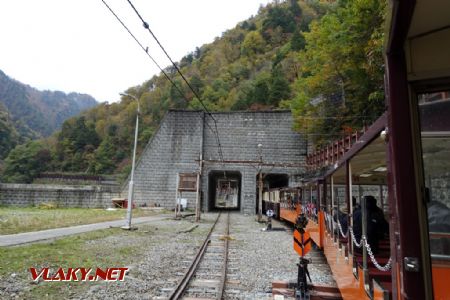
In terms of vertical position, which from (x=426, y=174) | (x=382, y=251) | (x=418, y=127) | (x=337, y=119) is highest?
(x=337, y=119)

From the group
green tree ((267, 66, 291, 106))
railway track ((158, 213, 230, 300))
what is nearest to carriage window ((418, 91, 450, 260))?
railway track ((158, 213, 230, 300))

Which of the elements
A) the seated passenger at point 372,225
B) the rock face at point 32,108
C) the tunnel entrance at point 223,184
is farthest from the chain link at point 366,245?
the rock face at point 32,108

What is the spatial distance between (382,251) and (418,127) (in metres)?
3.66

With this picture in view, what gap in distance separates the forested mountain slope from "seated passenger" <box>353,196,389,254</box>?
11.6 meters

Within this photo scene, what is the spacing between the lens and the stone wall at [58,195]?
3306 cm

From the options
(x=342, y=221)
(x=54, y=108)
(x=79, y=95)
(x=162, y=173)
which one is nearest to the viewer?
(x=342, y=221)

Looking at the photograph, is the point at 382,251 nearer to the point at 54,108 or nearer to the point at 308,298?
the point at 308,298

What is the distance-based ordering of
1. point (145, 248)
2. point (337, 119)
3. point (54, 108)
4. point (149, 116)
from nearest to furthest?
point (145, 248), point (337, 119), point (149, 116), point (54, 108)

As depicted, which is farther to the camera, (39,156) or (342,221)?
(39,156)

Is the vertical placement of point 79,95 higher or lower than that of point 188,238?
higher

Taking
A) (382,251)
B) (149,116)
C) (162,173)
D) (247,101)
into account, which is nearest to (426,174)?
(382,251)

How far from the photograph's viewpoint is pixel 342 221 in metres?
6.47

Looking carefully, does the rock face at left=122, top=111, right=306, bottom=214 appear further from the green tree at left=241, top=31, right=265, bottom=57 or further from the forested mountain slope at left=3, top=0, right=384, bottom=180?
the green tree at left=241, top=31, right=265, bottom=57

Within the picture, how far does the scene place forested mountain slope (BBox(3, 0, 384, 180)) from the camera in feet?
62.5
